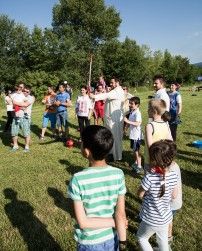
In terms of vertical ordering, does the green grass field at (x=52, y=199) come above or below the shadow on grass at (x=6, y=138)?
below

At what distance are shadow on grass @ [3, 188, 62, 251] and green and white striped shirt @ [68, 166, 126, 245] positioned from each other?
2.30 metres

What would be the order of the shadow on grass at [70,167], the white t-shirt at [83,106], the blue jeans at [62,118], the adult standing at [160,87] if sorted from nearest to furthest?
the adult standing at [160,87], the shadow on grass at [70,167], the white t-shirt at [83,106], the blue jeans at [62,118]

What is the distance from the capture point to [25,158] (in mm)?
10781

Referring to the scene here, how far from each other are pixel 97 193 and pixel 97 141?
1.51ft

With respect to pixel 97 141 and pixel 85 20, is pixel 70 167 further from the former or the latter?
pixel 85 20

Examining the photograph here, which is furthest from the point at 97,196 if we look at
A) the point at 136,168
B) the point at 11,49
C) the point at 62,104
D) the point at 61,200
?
the point at 11,49

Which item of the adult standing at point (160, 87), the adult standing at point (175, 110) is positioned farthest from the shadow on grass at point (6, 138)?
the adult standing at point (160, 87)

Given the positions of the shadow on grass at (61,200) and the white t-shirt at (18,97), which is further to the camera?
the white t-shirt at (18,97)

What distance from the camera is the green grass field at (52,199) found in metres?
5.43

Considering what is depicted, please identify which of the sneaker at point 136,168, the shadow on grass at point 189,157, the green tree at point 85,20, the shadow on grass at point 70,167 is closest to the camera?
the sneaker at point 136,168

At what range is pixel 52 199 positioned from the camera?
7117 mm

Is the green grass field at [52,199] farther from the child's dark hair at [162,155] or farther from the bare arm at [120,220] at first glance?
the bare arm at [120,220]

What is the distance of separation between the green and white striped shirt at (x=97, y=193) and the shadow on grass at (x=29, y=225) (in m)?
2.30

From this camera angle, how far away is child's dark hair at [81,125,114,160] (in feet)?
9.80
